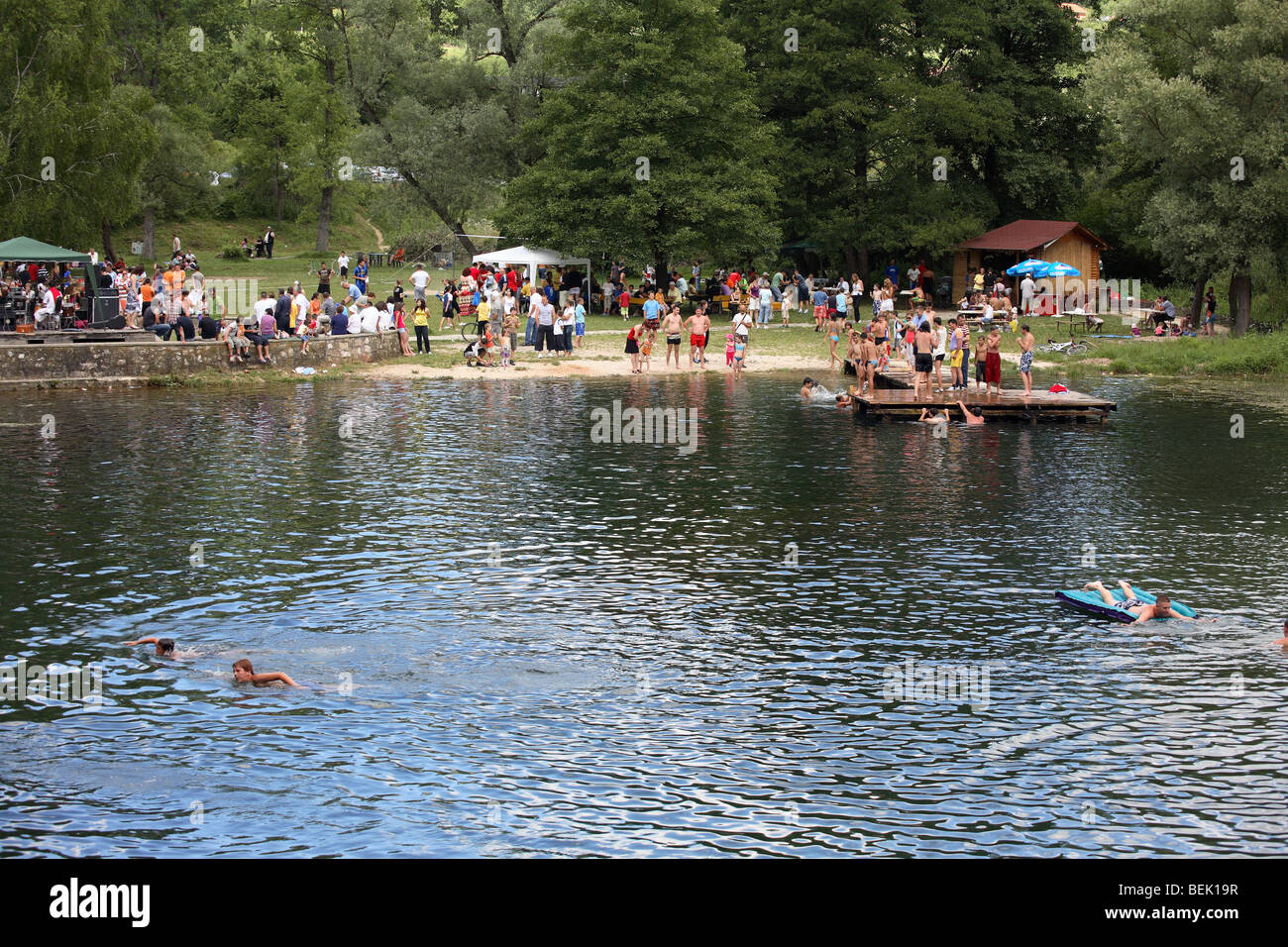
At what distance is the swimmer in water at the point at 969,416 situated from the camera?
1310 inches

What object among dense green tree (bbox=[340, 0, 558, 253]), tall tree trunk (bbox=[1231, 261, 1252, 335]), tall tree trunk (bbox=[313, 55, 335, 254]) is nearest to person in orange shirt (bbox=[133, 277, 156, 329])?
dense green tree (bbox=[340, 0, 558, 253])

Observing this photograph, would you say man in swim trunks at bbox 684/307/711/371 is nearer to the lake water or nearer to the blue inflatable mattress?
the lake water

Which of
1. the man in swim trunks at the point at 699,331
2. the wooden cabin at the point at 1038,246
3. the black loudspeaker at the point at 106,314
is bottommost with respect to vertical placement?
the man in swim trunks at the point at 699,331

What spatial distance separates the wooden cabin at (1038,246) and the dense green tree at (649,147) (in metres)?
11.4

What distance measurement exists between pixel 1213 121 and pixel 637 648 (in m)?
38.5

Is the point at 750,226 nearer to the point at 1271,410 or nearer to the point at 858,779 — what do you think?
the point at 1271,410

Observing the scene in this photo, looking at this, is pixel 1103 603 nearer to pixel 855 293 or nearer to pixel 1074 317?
pixel 855 293

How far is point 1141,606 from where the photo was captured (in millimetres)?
17047

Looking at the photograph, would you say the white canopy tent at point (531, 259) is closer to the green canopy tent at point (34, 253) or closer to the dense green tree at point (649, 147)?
the dense green tree at point (649, 147)

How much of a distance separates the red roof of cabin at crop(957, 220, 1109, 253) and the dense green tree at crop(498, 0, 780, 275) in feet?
36.2

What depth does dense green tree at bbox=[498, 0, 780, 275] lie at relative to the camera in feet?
184

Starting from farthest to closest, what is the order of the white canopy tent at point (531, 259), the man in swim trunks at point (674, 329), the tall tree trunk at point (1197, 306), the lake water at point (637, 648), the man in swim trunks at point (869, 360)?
the white canopy tent at point (531, 259) < the tall tree trunk at point (1197, 306) < the man in swim trunks at point (674, 329) < the man in swim trunks at point (869, 360) < the lake water at point (637, 648)

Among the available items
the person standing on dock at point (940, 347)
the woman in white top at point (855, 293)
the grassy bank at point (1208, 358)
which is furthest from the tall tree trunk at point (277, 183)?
the grassy bank at point (1208, 358)

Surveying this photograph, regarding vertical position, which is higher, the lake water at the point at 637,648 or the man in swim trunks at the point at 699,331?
the man in swim trunks at the point at 699,331
